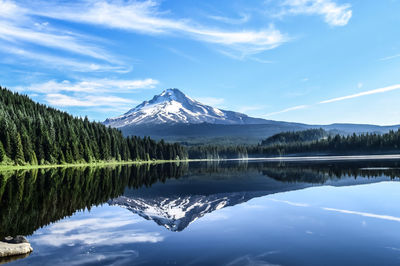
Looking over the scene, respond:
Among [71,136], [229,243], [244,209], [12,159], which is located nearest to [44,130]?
[71,136]

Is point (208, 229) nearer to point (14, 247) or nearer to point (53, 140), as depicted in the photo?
point (14, 247)

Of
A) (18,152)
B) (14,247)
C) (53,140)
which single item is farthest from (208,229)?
(53,140)

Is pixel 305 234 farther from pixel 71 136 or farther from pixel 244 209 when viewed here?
pixel 71 136

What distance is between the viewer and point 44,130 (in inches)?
3994

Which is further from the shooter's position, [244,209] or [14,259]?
[244,209]

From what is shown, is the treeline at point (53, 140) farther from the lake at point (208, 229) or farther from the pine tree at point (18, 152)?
the lake at point (208, 229)

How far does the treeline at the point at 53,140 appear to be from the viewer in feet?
282

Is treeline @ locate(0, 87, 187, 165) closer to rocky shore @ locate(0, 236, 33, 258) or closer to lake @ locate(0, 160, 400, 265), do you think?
lake @ locate(0, 160, 400, 265)

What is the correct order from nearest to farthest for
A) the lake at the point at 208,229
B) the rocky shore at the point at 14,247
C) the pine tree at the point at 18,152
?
the lake at the point at 208,229 < the rocky shore at the point at 14,247 < the pine tree at the point at 18,152

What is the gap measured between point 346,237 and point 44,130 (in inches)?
4119

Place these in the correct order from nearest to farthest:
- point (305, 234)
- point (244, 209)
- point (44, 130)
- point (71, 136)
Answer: point (305, 234)
point (244, 209)
point (44, 130)
point (71, 136)

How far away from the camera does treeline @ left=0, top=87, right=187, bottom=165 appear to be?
85.9 m

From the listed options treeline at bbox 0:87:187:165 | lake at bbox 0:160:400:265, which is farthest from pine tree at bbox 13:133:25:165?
lake at bbox 0:160:400:265

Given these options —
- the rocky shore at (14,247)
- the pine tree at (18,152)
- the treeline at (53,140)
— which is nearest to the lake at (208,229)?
the rocky shore at (14,247)
